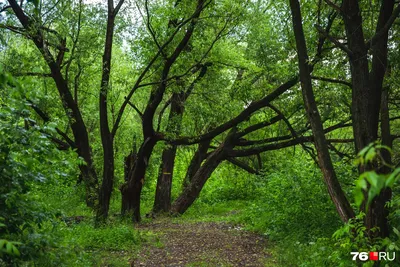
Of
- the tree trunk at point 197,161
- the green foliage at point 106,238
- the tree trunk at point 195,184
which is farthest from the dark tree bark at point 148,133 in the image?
the tree trunk at point 197,161

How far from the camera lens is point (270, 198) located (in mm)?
9156

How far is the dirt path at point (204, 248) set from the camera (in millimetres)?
6727

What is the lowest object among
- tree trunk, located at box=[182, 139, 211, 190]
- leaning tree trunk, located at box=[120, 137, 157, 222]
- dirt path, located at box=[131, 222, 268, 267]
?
dirt path, located at box=[131, 222, 268, 267]

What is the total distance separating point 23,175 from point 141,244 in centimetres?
489

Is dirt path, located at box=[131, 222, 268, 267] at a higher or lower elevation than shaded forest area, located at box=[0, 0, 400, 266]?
lower

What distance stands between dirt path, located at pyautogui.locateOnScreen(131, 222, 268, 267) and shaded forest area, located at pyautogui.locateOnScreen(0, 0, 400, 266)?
188mm

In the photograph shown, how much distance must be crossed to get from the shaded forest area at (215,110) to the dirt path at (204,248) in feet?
0.62

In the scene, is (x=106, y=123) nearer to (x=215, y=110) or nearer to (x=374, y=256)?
(x=215, y=110)

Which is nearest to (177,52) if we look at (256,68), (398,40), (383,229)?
(256,68)

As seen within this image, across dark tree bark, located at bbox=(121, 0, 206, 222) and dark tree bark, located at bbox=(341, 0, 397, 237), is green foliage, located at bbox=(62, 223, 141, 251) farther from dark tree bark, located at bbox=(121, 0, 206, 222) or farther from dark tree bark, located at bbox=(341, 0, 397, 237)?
dark tree bark, located at bbox=(341, 0, 397, 237)

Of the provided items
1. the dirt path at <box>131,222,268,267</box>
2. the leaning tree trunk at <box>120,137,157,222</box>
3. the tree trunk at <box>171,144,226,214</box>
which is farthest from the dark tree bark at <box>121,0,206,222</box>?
the tree trunk at <box>171,144,226,214</box>

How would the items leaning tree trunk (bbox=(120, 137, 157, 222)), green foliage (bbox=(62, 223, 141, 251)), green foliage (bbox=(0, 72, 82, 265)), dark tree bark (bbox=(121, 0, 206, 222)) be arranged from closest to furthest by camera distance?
green foliage (bbox=(0, 72, 82, 265)), green foliage (bbox=(62, 223, 141, 251)), dark tree bark (bbox=(121, 0, 206, 222)), leaning tree trunk (bbox=(120, 137, 157, 222))

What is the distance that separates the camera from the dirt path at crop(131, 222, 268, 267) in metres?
6.73

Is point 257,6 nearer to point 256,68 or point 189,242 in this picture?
point 256,68
